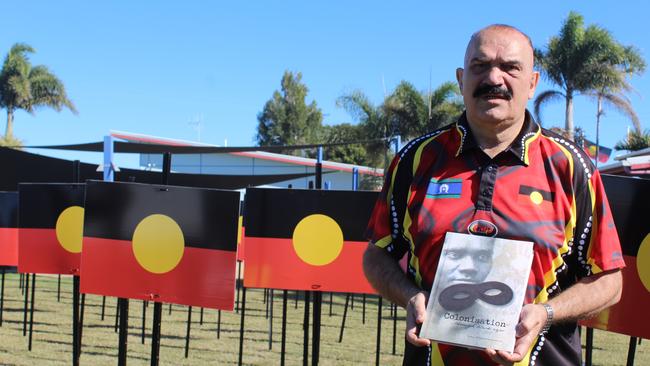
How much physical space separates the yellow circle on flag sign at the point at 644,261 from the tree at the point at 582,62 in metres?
20.4

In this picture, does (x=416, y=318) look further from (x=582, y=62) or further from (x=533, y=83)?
(x=582, y=62)

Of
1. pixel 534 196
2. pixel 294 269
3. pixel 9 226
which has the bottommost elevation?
pixel 294 269

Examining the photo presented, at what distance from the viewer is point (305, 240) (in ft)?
16.4

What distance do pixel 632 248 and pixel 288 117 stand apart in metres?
53.1

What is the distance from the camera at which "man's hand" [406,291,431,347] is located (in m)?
1.78

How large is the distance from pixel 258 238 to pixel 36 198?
219 centimetres

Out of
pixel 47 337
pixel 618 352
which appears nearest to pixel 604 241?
pixel 618 352

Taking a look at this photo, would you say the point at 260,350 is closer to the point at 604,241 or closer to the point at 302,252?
the point at 302,252

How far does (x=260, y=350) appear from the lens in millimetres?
7836

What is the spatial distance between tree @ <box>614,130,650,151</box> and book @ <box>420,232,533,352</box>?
86.4ft

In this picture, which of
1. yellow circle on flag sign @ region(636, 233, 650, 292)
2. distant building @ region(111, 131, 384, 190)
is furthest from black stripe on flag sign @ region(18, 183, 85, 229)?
distant building @ region(111, 131, 384, 190)

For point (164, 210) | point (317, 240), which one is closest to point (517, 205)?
point (164, 210)

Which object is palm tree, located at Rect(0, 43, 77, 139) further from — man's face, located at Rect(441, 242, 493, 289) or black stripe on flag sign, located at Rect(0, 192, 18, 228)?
man's face, located at Rect(441, 242, 493, 289)

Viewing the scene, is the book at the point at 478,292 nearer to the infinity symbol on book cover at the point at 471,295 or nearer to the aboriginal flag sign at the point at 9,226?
the infinity symbol on book cover at the point at 471,295
